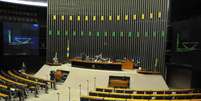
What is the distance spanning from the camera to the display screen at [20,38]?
1888 centimetres

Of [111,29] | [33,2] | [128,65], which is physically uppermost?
[33,2]

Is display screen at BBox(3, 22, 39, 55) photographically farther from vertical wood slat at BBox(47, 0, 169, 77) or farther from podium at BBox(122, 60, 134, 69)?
podium at BBox(122, 60, 134, 69)

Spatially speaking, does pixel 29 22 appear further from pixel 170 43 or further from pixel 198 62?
pixel 198 62

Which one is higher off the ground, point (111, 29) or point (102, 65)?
point (111, 29)

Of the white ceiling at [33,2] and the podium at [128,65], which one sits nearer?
the podium at [128,65]

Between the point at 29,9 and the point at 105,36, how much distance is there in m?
6.54

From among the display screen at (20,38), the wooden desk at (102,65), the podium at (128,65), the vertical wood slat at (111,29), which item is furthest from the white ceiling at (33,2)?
the podium at (128,65)

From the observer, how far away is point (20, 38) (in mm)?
19562

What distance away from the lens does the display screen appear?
1888 cm

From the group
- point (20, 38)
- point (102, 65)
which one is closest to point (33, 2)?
point (20, 38)

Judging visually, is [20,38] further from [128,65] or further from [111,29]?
[128,65]

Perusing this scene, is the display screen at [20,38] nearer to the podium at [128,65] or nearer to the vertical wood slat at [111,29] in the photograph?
the vertical wood slat at [111,29]

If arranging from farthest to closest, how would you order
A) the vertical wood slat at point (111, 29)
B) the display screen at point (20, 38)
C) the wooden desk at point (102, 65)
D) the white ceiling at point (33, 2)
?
the white ceiling at point (33, 2) → the display screen at point (20, 38) → the vertical wood slat at point (111, 29) → the wooden desk at point (102, 65)

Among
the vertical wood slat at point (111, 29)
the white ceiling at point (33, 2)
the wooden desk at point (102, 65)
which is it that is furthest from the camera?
the white ceiling at point (33, 2)
